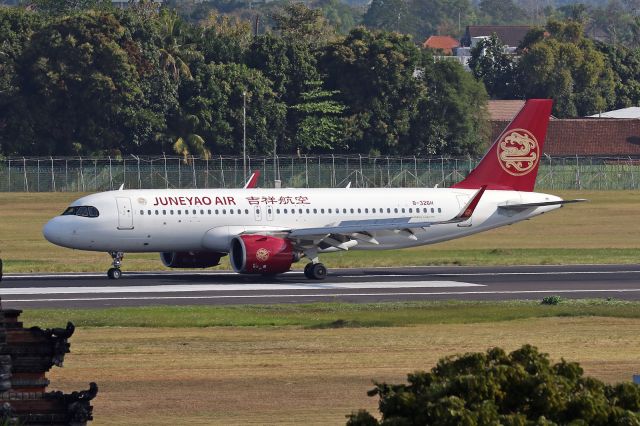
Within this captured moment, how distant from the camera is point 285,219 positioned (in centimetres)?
4941

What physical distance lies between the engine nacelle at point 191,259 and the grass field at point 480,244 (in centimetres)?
469

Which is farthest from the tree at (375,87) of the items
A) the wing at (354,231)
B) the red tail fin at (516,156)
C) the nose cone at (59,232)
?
the nose cone at (59,232)

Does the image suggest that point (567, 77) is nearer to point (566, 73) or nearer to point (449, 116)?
point (566, 73)

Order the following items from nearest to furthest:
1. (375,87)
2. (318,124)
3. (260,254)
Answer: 1. (260,254)
2. (318,124)
3. (375,87)

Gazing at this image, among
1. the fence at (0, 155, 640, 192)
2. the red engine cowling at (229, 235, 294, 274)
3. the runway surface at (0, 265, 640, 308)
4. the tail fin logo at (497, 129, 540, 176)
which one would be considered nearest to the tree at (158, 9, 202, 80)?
the fence at (0, 155, 640, 192)

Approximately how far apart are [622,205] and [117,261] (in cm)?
5047

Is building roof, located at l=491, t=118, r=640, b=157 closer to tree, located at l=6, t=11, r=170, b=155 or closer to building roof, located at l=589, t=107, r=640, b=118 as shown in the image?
building roof, located at l=589, t=107, r=640, b=118

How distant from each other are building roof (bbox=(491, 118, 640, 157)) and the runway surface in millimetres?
64939

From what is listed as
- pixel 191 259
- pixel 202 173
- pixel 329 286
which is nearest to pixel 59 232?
pixel 191 259

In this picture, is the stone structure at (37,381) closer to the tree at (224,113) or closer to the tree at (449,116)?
the tree at (224,113)

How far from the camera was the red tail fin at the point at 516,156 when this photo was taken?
53031mm

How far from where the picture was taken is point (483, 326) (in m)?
34.9

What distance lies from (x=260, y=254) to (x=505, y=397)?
1260 inches

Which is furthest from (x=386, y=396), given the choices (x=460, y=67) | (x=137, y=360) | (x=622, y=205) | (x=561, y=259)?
(x=460, y=67)
